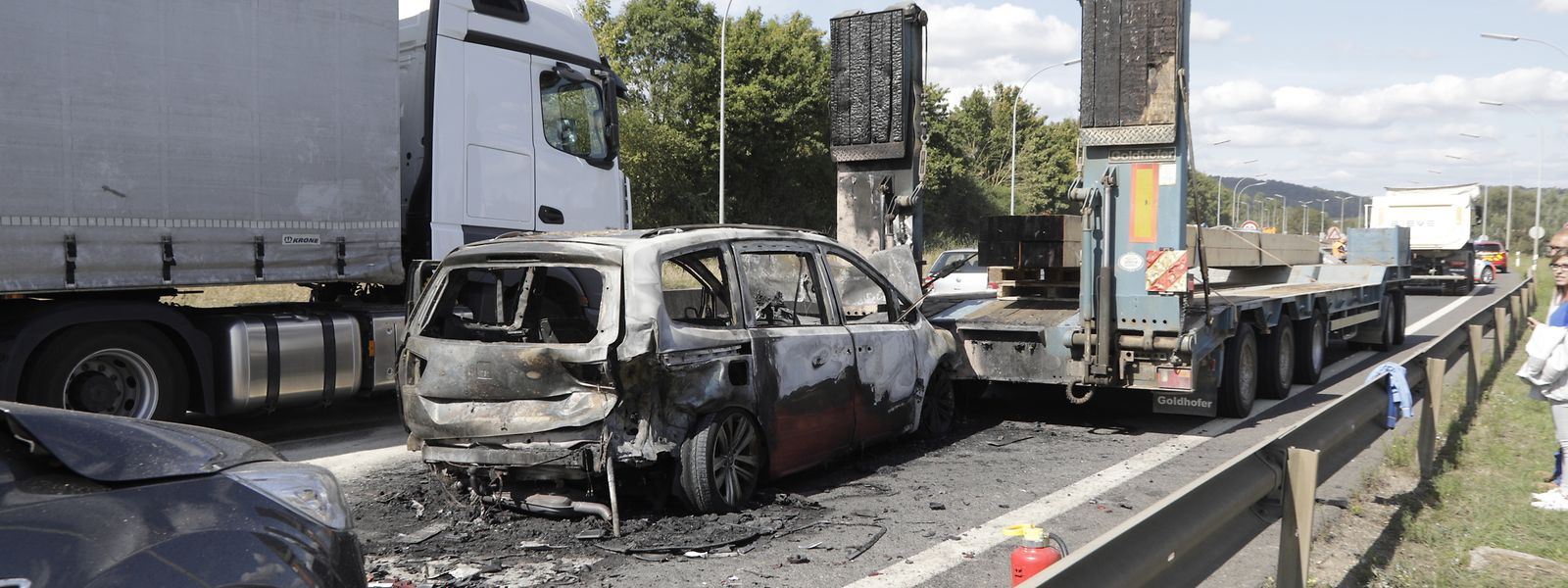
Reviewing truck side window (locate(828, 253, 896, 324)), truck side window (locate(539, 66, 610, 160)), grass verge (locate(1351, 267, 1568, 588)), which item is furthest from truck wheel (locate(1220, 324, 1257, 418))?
truck side window (locate(539, 66, 610, 160))

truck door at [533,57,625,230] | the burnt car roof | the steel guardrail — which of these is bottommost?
the steel guardrail

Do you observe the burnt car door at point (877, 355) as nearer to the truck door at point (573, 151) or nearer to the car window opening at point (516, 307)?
the car window opening at point (516, 307)

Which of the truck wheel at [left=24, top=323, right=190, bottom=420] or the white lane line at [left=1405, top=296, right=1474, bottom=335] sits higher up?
the truck wheel at [left=24, top=323, right=190, bottom=420]

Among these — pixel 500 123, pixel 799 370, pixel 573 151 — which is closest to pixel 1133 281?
pixel 799 370

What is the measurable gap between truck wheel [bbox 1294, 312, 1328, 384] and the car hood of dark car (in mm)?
10282

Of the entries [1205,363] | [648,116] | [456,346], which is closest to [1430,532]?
[1205,363]

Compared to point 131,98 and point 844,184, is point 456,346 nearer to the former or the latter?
point 131,98

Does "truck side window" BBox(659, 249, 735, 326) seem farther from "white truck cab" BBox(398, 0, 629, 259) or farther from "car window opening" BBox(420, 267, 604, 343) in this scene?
"white truck cab" BBox(398, 0, 629, 259)

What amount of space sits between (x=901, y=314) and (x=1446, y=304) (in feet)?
76.4

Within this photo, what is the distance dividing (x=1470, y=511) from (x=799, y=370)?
3.62 meters

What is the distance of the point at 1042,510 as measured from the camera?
5926mm

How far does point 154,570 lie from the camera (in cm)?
236

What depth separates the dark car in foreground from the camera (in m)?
2.27

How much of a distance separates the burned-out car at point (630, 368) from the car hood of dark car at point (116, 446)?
7.49 ft
